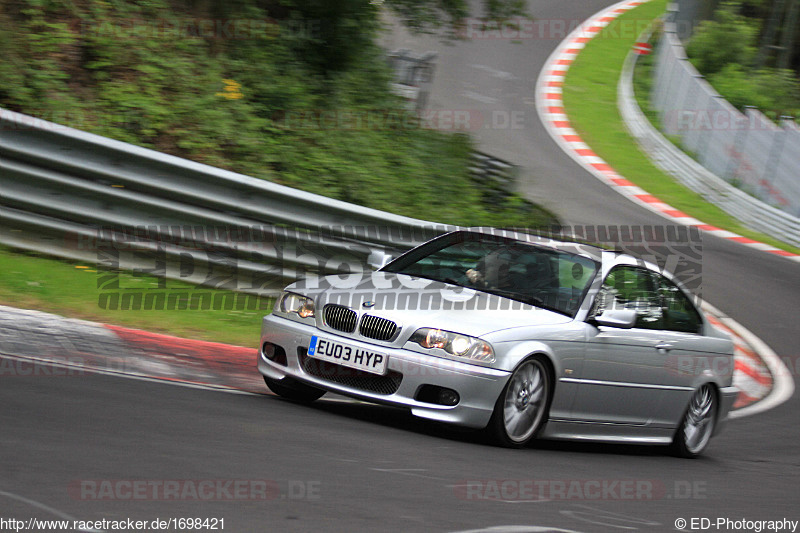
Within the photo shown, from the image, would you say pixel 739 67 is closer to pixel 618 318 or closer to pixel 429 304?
pixel 618 318

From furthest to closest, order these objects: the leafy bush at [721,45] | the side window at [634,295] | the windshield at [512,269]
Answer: the leafy bush at [721,45], the side window at [634,295], the windshield at [512,269]

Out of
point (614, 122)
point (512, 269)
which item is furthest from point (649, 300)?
point (614, 122)

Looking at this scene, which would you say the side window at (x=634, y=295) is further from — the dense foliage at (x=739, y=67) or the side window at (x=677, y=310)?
the dense foliage at (x=739, y=67)

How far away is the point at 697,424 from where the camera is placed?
793cm

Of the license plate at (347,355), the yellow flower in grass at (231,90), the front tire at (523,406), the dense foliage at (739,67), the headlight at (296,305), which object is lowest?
the dense foliage at (739,67)

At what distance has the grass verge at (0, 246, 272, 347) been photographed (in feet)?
27.2

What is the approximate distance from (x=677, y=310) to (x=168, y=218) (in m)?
4.51

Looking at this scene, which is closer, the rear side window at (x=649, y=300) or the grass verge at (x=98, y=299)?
the rear side window at (x=649, y=300)

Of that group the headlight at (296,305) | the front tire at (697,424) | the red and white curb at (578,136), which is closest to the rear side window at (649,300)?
the front tire at (697,424)

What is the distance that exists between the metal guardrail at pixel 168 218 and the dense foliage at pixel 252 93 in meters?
1.32

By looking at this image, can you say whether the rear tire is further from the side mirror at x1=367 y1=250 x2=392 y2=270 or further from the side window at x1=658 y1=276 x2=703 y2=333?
the side window at x1=658 y1=276 x2=703 y2=333

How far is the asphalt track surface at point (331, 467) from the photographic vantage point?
4230 mm

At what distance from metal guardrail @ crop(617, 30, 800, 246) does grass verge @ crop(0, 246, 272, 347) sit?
40.9ft

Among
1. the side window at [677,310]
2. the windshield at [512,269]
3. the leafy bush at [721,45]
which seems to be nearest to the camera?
the windshield at [512,269]
